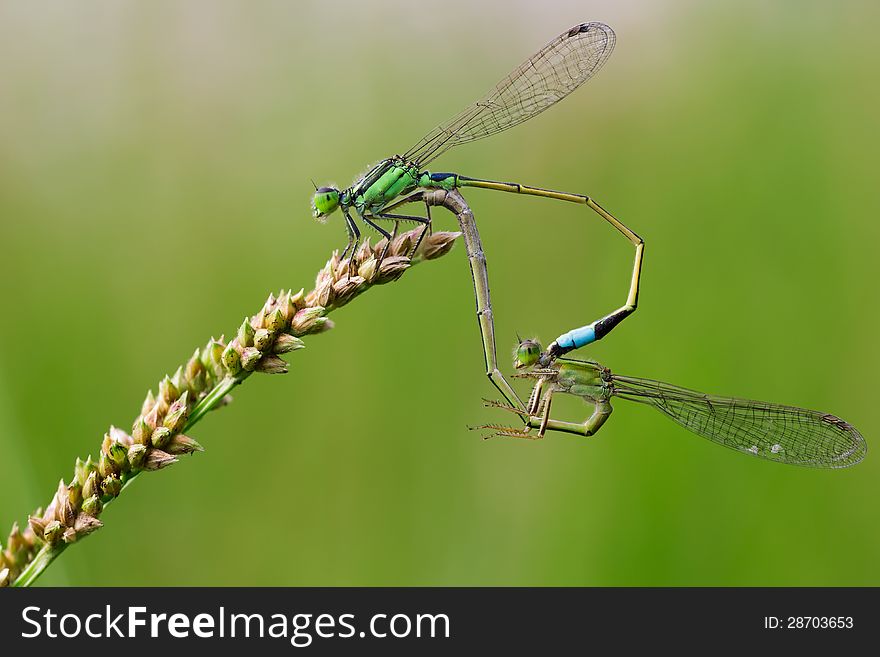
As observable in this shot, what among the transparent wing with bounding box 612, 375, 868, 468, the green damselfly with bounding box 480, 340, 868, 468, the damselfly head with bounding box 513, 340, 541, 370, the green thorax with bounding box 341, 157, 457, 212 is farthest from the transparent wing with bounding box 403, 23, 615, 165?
the transparent wing with bounding box 612, 375, 868, 468

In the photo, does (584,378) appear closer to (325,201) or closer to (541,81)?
(325,201)

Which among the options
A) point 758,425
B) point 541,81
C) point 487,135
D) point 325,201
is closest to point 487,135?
point 487,135

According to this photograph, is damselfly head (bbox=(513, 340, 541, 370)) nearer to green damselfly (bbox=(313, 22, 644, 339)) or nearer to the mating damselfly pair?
the mating damselfly pair

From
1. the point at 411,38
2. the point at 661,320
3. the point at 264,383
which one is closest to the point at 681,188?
the point at 661,320

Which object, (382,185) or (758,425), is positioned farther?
(758,425)

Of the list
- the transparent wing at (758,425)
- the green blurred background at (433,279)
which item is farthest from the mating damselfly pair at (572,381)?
the green blurred background at (433,279)

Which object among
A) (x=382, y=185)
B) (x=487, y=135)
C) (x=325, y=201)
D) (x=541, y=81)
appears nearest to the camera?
(x=325, y=201)

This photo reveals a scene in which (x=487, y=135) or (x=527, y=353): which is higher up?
(x=487, y=135)
